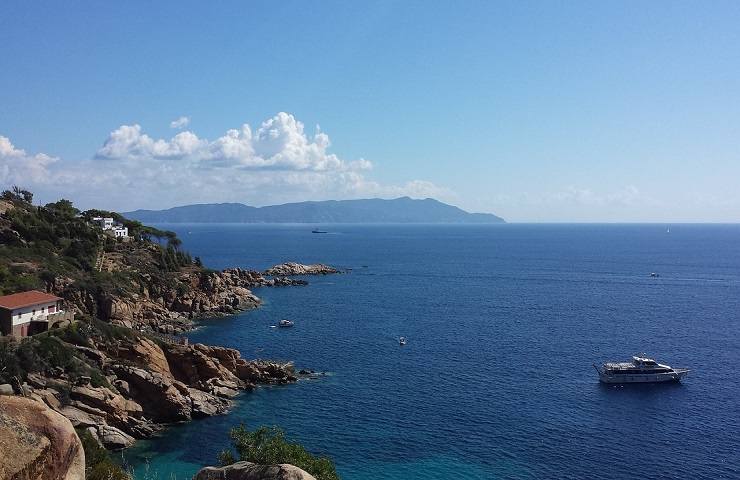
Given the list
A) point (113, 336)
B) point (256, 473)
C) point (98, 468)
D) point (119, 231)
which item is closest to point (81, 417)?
point (113, 336)

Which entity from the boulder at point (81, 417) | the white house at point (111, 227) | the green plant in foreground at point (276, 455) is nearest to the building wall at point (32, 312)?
the boulder at point (81, 417)

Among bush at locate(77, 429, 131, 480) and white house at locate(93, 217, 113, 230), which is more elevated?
white house at locate(93, 217, 113, 230)

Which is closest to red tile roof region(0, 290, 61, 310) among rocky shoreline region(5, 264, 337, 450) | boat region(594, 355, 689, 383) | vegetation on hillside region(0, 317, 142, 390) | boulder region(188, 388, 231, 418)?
vegetation on hillside region(0, 317, 142, 390)

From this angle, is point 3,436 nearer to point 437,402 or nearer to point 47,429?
point 47,429

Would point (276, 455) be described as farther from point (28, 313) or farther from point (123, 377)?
point (28, 313)

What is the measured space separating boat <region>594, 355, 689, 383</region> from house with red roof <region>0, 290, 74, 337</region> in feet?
202

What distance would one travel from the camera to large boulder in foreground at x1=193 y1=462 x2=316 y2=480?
16050 millimetres

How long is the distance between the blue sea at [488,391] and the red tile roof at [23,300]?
65.8ft

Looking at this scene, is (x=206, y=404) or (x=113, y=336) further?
(x=113, y=336)

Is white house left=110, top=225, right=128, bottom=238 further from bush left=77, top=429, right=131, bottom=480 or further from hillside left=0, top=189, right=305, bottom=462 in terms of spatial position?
bush left=77, top=429, right=131, bottom=480

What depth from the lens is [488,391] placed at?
63125 millimetres

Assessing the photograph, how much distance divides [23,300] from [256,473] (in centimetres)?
5216

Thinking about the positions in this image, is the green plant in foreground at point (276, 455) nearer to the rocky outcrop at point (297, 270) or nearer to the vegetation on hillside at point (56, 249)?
the vegetation on hillside at point (56, 249)

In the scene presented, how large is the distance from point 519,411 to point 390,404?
42.3 ft
